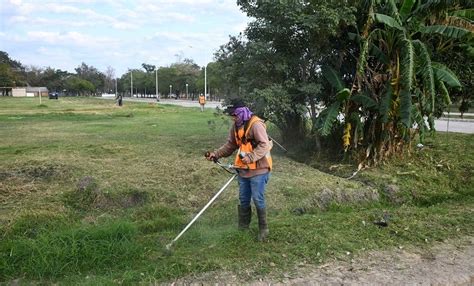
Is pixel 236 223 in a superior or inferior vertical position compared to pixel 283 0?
inferior

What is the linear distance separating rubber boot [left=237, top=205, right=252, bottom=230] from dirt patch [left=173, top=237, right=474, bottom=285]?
1157 mm

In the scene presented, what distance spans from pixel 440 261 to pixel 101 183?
16.4 feet

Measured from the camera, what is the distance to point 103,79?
128m

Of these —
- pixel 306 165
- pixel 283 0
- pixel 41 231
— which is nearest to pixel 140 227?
pixel 41 231

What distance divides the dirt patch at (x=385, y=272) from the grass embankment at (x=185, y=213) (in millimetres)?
142

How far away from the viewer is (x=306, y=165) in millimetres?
9555

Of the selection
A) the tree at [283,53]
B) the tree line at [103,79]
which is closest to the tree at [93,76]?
the tree line at [103,79]

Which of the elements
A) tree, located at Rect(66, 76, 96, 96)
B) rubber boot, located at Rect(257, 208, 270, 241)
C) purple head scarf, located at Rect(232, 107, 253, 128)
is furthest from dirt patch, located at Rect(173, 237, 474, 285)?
tree, located at Rect(66, 76, 96, 96)

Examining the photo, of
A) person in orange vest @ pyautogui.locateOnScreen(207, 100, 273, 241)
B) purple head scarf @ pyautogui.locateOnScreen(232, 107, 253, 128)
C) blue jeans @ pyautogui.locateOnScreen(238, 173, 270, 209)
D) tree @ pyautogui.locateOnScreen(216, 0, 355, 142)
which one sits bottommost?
blue jeans @ pyautogui.locateOnScreen(238, 173, 270, 209)

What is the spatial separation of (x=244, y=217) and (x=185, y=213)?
4.18ft

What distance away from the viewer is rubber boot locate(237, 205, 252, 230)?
5453mm

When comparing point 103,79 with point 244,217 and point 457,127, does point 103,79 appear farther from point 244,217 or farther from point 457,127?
point 244,217

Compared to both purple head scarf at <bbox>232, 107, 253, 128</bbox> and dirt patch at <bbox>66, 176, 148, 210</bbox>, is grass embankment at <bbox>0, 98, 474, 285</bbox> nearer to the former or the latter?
dirt patch at <bbox>66, 176, 148, 210</bbox>

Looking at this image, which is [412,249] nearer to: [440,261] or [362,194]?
[440,261]
